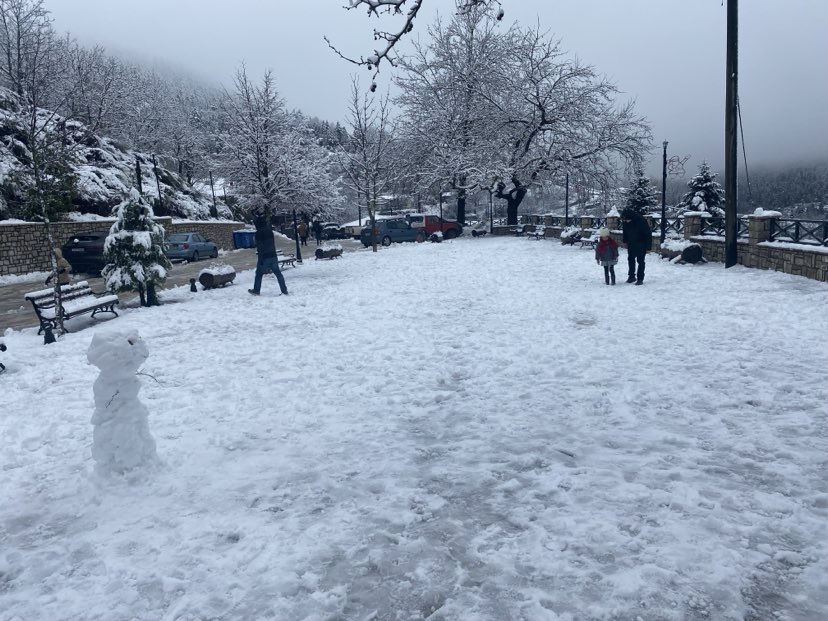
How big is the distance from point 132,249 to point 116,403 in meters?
9.32

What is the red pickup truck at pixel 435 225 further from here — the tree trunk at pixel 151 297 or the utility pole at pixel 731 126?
the tree trunk at pixel 151 297

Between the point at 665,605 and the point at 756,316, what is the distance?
7712 mm

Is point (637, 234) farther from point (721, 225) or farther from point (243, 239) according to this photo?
point (243, 239)

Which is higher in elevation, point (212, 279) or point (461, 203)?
point (461, 203)

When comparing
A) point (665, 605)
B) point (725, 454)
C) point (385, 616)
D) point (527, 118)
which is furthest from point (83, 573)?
point (527, 118)

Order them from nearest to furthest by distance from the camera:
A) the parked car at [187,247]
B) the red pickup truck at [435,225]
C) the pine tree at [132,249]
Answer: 1. the pine tree at [132,249]
2. the parked car at [187,247]
3. the red pickup truck at [435,225]

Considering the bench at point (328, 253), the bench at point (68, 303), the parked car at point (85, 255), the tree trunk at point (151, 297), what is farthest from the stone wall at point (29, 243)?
the tree trunk at point (151, 297)

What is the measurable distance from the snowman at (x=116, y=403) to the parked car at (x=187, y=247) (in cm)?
2253

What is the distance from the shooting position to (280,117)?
29391 millimetres

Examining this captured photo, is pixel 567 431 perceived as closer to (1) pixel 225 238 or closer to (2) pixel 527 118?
(2) pixel 527 118

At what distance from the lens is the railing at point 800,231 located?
486 inches

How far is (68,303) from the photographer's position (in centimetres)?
1127

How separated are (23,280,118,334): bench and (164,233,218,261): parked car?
13.4m

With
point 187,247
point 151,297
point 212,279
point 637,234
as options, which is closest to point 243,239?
point 187,247
